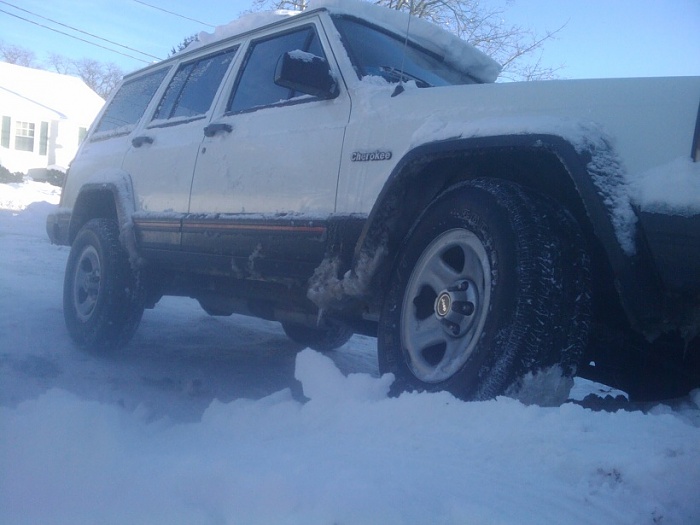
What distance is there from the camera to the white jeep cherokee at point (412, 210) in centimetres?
227

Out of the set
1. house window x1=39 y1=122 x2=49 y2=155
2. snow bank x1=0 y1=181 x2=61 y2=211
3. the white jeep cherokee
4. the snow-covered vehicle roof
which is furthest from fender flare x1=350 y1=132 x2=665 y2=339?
house window x1=39 y1=122 x2=49 y2=155

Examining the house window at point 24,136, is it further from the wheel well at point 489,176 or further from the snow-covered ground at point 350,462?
the wheel well at point 489,176

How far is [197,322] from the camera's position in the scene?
6410mm

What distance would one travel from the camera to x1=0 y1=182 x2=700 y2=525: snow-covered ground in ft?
5.08

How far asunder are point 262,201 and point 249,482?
7.52 feet

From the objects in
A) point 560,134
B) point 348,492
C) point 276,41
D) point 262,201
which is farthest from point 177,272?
point 348,492

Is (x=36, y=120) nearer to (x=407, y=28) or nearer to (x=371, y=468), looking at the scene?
(x=407, y=28)

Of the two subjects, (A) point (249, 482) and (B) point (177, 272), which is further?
(B) point (177, 272)

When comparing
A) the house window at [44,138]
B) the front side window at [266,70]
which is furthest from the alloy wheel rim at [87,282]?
the house window at [44,138]

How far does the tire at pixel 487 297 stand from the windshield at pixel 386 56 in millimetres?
1214

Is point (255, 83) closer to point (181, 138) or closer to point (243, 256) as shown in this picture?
point (181, 138)

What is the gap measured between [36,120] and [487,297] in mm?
34118

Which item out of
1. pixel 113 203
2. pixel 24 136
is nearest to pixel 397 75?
pixel 113 203

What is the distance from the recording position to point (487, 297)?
2434 millimetres
